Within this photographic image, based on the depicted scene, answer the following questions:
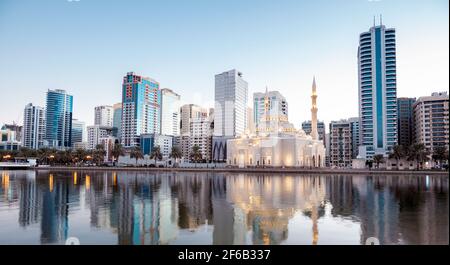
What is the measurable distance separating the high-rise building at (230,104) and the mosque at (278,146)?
2029 centimetres

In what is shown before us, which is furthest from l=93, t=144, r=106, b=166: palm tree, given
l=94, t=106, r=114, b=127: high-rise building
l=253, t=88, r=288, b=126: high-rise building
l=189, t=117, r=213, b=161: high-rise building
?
l=94, t=106, r=114, b=127: high-rise building

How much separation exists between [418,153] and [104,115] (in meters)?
109

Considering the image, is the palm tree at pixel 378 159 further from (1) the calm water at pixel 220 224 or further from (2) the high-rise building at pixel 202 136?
(2) the high-rise building at pixel 202 136

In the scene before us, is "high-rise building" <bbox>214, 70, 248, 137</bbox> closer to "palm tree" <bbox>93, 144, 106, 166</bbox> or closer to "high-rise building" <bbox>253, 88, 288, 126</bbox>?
"high-rise building" <bbox>253, 88, 288, 126</bbox>

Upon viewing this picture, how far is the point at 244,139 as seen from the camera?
203ft

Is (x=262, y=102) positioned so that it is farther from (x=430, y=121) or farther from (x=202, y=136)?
(x=430, y=121)

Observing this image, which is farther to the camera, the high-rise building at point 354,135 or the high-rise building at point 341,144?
the high-rise building at point 354,135

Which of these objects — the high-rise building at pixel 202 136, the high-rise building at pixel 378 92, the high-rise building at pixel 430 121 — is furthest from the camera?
the high-rise building at pixel 202 136

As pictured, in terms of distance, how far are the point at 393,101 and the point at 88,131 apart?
8506 cm

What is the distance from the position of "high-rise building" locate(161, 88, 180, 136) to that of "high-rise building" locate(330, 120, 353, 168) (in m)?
52.6

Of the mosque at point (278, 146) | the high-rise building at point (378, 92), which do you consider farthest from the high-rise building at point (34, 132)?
the high-rise building at point (378, 92)

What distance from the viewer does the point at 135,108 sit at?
9250cm

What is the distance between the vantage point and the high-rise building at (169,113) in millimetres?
103812
